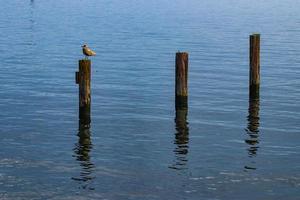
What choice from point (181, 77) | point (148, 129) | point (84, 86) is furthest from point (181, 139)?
point (84, 86)

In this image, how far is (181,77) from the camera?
1119 inches

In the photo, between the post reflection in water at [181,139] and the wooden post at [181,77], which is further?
the wooden post at [181,77]

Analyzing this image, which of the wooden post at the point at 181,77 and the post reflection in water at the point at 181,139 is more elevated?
the wooden post at the point at 181,77

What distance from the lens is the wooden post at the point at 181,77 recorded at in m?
28.3

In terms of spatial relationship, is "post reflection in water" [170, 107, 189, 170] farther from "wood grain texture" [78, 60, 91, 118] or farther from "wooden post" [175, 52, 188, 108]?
"wood grain texture" [78, 60, 91, 118]

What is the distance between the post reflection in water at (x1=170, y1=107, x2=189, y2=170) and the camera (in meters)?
22.1

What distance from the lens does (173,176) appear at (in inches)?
813

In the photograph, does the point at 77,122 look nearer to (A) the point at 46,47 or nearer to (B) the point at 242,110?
(B) the point at 242,110

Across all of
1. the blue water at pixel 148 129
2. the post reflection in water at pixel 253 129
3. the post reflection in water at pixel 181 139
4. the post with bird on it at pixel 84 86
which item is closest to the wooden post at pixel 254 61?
the post reflection in water at pixel 253 129

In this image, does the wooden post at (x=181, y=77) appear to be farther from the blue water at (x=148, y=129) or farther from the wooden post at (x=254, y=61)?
the wooden post at (x=254, y=61)

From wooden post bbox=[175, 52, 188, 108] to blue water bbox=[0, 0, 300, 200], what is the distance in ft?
2.54

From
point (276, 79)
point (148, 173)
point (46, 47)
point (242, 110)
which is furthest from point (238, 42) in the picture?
point (148, 173)

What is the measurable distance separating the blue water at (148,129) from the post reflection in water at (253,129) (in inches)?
1.5

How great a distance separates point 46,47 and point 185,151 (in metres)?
36.3
